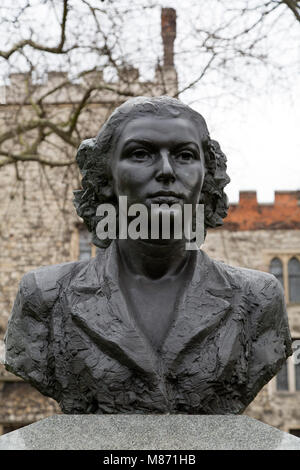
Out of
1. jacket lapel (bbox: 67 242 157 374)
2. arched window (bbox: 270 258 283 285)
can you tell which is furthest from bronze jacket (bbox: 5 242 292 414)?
arched window (bbox: 270 258 283 285)

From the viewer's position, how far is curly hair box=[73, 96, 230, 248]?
9.22ft

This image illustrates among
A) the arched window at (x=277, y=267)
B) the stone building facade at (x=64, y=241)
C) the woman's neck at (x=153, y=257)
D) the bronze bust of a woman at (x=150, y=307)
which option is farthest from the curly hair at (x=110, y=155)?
the arched window at (x=277, y=267)

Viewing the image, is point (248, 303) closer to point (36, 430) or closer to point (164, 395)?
point (164, 395)

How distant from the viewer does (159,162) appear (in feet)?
8.75

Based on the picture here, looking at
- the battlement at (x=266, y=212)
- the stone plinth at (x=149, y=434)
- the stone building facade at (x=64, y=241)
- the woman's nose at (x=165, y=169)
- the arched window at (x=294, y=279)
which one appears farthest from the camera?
the arched window at (x=294, y=279)

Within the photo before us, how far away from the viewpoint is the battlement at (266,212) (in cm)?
1703

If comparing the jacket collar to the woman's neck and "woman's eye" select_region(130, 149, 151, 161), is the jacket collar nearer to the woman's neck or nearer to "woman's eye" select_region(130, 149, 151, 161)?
the woman's neck

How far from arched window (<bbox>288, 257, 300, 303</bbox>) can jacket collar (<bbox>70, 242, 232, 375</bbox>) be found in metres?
15.0

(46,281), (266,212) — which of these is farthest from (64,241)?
(46,281)

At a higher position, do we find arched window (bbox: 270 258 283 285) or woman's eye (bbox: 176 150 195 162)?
arched window (bbox: 270 258 283 285)

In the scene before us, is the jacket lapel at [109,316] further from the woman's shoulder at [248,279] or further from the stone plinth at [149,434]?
the woman's shoulder at [248,279]

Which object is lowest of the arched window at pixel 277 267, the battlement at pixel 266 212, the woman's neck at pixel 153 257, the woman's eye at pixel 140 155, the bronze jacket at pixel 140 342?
the bronze jacket at pixel 140 342

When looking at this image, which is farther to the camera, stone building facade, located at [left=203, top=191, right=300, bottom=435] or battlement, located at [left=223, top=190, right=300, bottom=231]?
battlement, located at [left=223, top=190, right=300, bottom=231]
